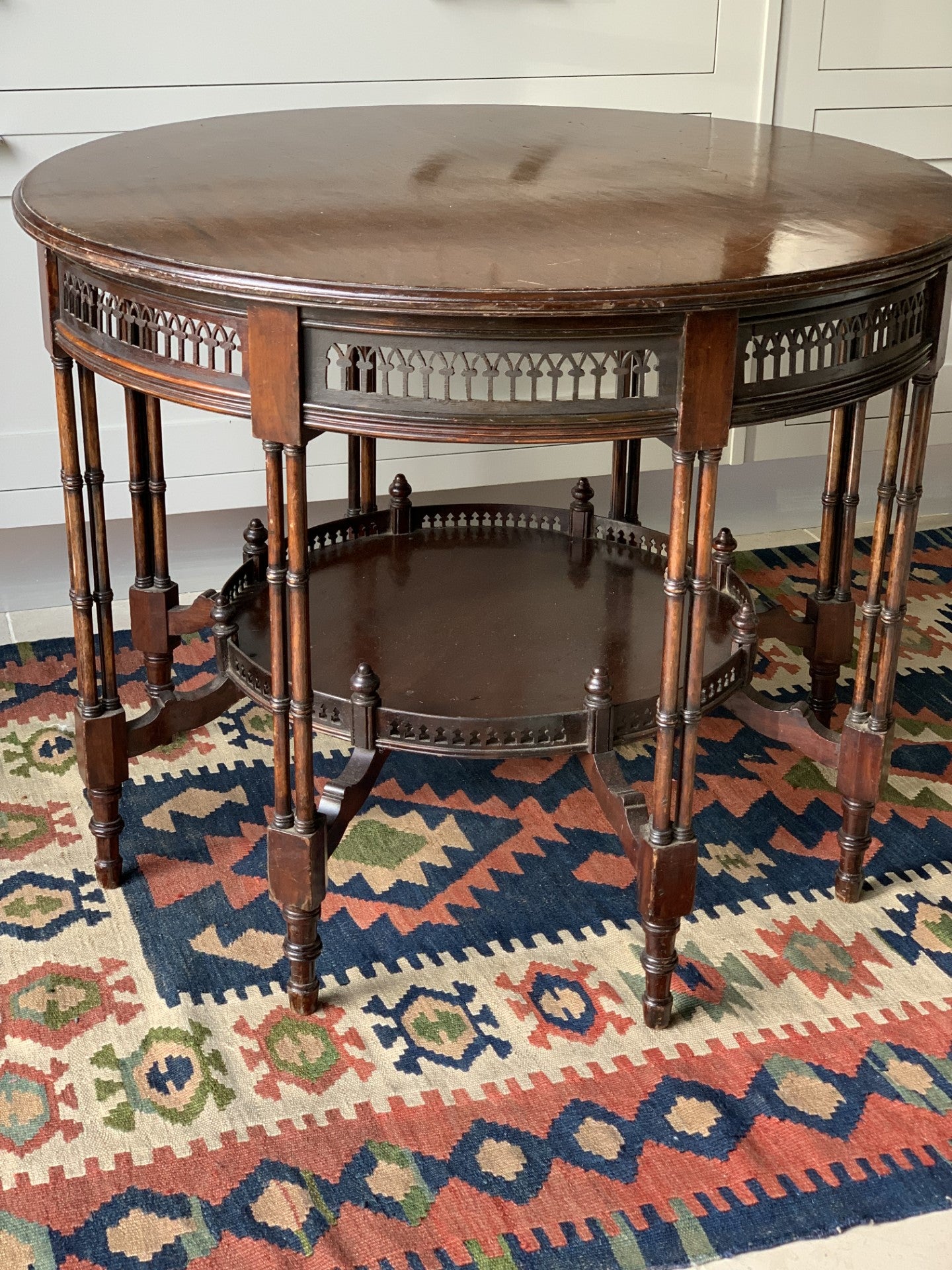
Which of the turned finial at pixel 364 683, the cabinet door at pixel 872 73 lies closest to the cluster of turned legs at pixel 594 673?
the turned finial at pixel 364 683

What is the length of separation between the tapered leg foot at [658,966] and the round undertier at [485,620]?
323mm

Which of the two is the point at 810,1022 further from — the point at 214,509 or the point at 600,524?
the point at 214,509

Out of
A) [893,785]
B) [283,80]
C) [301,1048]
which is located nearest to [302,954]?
[301,1048]

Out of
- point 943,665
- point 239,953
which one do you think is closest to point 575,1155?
point 239,953

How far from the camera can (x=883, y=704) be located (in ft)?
6.79

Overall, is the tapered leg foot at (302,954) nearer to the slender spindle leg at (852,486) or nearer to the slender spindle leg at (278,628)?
the slender spindle leg at (278,628)

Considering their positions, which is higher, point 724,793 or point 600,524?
point 600,524

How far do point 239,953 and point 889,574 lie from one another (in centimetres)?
106

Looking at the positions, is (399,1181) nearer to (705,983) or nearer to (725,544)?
(705,983)

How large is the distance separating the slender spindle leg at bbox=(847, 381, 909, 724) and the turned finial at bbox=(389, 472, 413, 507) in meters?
0.81

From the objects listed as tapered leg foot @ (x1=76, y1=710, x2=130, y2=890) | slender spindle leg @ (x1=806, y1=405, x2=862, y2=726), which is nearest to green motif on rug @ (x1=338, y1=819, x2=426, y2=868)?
tapered leg foot @ (x1=76, y1=710, x2=130, y2=890)

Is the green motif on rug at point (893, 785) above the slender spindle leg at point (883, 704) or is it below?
below

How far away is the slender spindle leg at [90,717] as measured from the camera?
1.94 meters

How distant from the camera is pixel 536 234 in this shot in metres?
1.65
